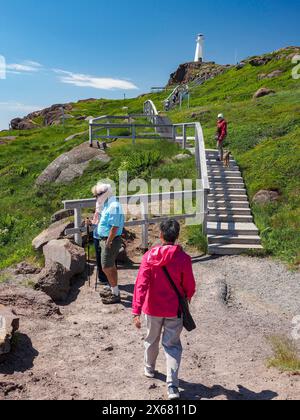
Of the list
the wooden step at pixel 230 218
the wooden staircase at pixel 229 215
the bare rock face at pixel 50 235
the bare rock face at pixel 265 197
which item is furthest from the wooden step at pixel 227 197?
the bare rock face at pixel 50 235

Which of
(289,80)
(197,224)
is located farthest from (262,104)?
(197,224)

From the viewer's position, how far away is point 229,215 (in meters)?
12.9

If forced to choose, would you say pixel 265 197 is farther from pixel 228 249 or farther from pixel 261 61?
pixel 261 61

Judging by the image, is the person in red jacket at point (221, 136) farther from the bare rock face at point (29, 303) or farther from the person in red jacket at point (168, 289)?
the person in red jacket at point (168, 289)

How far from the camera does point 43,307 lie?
7.21 m

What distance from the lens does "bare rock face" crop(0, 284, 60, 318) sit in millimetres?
7043

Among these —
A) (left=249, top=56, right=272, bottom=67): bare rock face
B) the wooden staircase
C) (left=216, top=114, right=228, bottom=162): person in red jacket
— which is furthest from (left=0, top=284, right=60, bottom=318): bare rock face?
(left=249, top=56, right=272, bottom=67): bare rock face

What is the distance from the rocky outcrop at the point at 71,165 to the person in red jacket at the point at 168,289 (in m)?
13.6

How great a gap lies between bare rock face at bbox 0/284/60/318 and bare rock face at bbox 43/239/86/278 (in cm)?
103

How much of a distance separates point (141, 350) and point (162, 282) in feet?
5.60

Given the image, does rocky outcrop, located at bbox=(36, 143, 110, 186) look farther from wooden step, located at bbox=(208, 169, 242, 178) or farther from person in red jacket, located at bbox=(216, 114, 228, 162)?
wooden step, located at bbox=(208, 169, 242, 178)

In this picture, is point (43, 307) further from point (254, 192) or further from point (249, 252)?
point (254, 192)

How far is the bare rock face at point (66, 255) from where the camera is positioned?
860 centimetres
